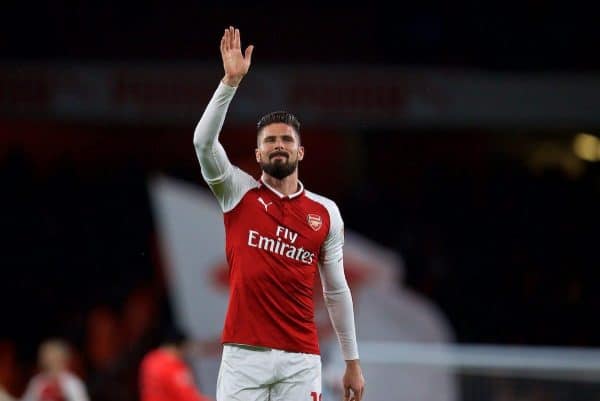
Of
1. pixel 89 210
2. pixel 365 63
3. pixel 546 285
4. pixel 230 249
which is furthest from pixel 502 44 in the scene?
pixel 230 249

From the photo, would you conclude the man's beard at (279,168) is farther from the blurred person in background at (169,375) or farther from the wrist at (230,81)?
the blurred person in background at (169,375)

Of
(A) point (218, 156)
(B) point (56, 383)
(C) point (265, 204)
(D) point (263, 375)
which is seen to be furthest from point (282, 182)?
(B) point (56, 383)

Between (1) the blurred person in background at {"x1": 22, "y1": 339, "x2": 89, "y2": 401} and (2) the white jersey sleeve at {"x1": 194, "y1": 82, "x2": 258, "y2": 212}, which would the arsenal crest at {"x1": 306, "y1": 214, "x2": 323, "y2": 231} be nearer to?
(2) the white jersey sleeve at {"x1": 194, "y1": 82, "x2": 258, "y2": 212}

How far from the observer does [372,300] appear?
1266 centimetres

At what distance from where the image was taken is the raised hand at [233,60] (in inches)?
174

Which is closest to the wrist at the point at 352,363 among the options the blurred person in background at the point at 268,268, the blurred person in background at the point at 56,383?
the blurred person in background at the point at 268,268

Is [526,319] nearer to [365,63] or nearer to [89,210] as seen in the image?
[365,63]

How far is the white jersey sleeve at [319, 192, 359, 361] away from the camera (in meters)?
4.81

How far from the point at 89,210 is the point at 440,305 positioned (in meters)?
4.15

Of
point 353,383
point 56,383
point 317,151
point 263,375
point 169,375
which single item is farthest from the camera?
point 317,151

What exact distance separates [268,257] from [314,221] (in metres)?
0.24

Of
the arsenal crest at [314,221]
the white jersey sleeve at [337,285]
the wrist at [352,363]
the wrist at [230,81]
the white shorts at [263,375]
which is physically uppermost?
the wrist at [230,81]

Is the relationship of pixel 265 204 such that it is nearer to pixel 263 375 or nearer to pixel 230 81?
pixel 230 81

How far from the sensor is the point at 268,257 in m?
4.59
